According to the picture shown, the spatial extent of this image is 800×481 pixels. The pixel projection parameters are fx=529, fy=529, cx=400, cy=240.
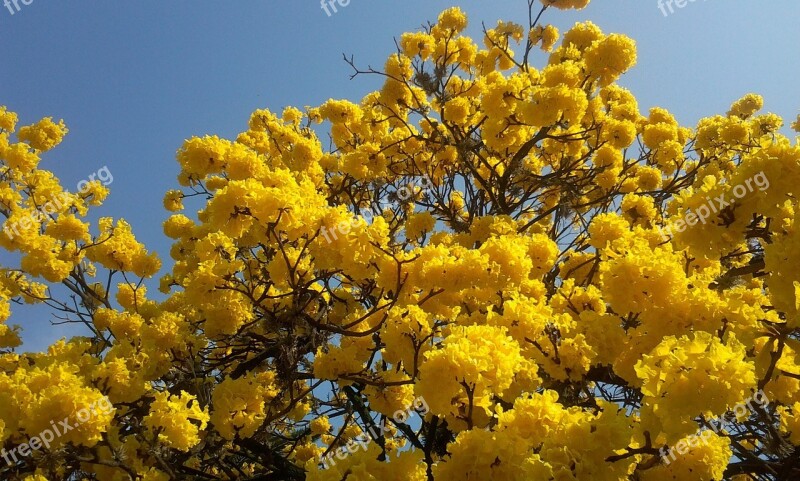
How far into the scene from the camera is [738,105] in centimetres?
909

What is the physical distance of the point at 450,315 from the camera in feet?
11.9

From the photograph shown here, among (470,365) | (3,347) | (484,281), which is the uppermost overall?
(3,347)

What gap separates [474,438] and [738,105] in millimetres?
9417

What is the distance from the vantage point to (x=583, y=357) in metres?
2.92

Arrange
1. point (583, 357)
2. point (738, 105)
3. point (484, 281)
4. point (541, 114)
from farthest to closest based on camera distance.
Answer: point (738, 105) < point (541, 114) < point (484, 281) < point (583, 357)

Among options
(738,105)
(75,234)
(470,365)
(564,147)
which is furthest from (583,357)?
A: (738,105)

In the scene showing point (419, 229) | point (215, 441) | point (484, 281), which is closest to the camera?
point (484, 281)

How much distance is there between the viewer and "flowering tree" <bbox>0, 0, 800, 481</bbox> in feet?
A: 7.02

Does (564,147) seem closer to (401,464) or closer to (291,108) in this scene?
(291,108)

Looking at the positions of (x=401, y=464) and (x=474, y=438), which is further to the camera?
(x=401, y=464)

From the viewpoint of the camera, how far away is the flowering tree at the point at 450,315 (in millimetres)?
2141

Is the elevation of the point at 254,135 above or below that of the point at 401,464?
above

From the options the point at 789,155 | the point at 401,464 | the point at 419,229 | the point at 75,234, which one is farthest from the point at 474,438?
the point at 75,234

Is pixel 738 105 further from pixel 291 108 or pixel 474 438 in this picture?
pixel 474 438
